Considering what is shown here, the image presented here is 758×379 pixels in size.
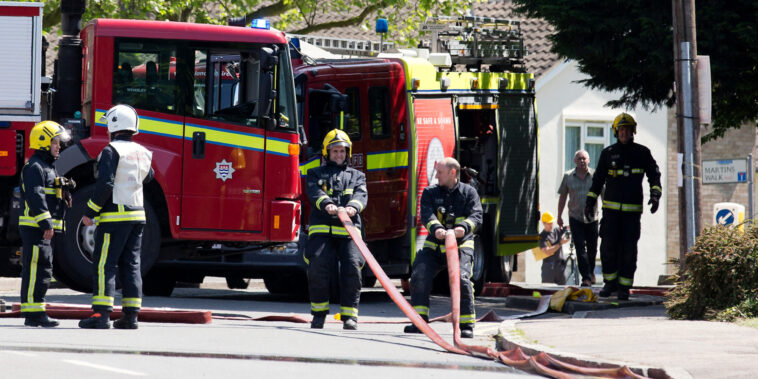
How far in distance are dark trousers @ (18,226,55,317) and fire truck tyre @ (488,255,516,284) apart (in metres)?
7.88

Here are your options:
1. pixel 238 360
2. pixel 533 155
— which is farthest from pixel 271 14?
pixel 238 360

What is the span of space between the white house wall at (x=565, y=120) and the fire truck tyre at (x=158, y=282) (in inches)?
649

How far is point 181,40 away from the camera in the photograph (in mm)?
13703

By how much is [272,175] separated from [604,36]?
391 cm

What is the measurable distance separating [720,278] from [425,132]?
4.80 m

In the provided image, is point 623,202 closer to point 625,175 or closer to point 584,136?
point 625,175

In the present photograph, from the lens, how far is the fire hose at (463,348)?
27.7ft

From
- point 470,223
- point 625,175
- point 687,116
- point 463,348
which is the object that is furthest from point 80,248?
point 687,116

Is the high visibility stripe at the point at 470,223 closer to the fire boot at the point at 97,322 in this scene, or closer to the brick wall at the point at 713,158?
the fire boot at the point at 97,322

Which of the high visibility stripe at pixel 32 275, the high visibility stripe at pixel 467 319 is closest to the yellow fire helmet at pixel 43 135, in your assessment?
the high visibility stripe at pixel 32 275

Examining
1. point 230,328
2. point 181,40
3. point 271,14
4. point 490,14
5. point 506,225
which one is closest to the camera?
point 230,328

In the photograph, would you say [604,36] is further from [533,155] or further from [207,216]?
[207,216]

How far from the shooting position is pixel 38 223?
10977 millimetres

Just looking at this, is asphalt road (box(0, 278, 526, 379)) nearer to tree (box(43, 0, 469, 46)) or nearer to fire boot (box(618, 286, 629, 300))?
fire boot (box(618, 286, 629, 300))
